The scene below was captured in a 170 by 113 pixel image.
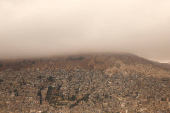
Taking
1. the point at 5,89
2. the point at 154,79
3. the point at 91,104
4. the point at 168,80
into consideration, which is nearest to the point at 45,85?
the point at 5,89

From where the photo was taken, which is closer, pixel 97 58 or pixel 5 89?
pixel 5 89

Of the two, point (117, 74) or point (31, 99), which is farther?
point (117, 74)

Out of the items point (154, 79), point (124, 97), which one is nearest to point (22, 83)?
point (124, 97)

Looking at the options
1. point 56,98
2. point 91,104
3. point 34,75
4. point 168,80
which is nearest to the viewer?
point 91,104

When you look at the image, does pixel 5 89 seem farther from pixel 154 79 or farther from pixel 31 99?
pixel 154 79

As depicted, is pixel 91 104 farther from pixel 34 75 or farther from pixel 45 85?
pixel 34 75

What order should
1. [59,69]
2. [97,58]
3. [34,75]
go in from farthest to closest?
1. [97,58]
2. [59,69]
3. [34,75]

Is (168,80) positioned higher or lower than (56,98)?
higher

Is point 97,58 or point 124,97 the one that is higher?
point 97,58

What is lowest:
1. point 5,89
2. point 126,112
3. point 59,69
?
point 126,112
